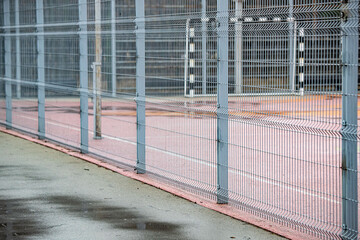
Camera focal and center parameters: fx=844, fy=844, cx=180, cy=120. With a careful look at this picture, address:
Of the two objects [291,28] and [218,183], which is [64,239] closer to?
[218,183]

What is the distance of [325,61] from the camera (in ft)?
23.6

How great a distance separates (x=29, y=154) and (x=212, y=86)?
4850 millimetres

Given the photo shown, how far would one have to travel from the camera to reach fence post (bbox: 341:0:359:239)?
681 centimetres

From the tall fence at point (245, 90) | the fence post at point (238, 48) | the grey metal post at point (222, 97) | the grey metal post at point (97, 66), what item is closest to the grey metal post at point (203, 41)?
the tall fence at point (245, 90)

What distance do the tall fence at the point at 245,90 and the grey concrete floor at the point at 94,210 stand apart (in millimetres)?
467

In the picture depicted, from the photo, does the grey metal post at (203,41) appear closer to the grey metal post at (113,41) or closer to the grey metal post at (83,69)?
the grey metal post at (113,41)

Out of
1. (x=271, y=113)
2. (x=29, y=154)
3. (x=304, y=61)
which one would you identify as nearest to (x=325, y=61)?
(x=304, y=61)

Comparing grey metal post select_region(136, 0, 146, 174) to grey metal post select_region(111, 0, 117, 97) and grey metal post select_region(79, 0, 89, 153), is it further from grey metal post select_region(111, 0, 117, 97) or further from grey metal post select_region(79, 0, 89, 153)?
grey metal post select_region(79, 0, 89, 153)

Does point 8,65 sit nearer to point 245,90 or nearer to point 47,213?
point 47,213

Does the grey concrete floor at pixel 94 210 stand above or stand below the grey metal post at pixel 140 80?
below

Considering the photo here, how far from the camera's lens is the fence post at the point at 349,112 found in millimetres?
6809

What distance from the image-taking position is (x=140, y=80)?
36.0ft

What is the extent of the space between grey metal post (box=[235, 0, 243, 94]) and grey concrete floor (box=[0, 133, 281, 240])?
1.34 meters

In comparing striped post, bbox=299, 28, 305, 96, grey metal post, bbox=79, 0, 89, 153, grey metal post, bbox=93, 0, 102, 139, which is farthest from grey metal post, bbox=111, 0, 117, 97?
striped post, bbox=299, 28, 305, 96
